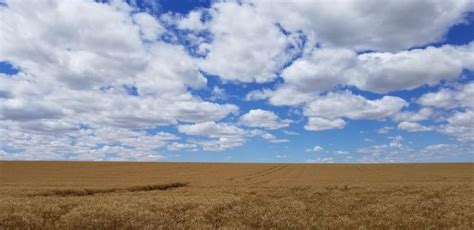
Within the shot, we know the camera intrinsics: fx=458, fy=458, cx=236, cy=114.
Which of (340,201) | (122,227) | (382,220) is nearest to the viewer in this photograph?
(122,227)

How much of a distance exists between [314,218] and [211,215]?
5067mm

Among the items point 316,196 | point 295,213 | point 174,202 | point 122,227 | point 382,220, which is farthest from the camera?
point 316,196

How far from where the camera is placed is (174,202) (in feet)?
84.6

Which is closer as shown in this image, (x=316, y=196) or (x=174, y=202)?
(x=174, y=202)

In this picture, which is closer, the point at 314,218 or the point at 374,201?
the point at 314,218

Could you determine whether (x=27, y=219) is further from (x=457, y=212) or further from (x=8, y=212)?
(x=457, y=212)

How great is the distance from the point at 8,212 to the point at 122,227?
6.37 m

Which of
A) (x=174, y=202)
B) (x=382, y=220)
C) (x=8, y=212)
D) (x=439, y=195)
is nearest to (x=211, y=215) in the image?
(x=174, y=202)

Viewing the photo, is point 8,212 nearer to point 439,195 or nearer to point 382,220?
point 382,220

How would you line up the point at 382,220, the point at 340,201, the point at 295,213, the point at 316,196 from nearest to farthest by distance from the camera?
the point at 382,220 → the point at 295,213 → the point at 340,201 → the point at 316,196

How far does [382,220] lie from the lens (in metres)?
21.8

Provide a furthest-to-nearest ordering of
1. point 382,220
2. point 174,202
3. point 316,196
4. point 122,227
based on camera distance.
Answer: point 316,196
point 174,202
point 382,220
point 122,227

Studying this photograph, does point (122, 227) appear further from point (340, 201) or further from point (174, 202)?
point (340, 201)

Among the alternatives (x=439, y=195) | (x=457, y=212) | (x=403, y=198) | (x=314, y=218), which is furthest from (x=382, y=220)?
(x=439, y=195)
